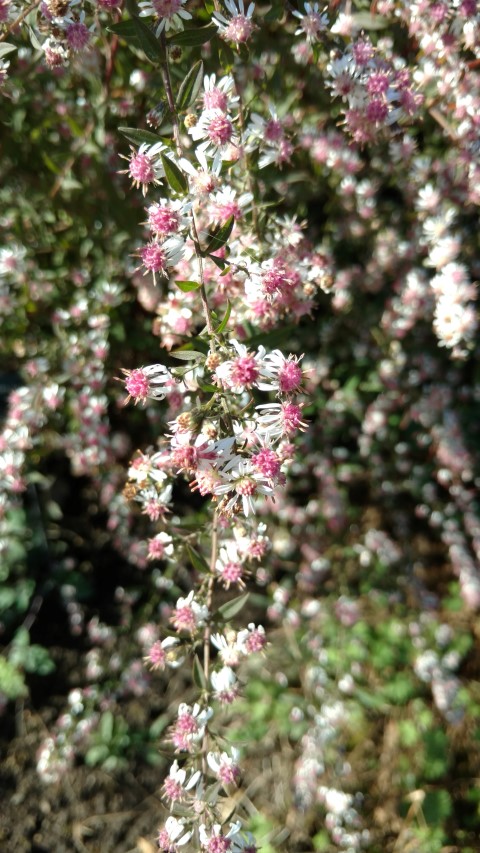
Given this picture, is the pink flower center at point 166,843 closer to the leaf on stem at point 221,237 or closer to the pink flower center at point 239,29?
the leaf on stem at point 221,237

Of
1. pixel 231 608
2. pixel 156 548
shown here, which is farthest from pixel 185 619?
pixel 156 548

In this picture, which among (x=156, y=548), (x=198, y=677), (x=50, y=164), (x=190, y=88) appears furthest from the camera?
(x=50, y=164)

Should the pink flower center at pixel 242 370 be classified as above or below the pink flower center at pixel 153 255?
below

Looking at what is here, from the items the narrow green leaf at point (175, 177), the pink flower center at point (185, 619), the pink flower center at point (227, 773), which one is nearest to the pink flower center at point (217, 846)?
the pink flower center at point (227, 773)

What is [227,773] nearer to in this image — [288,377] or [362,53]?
[288,377]

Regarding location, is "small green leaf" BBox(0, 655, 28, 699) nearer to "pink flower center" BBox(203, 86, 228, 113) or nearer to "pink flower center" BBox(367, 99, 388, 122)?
"pink flower center" BBox(203, 86, 228, 113)

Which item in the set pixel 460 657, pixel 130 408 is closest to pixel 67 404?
pixel 130 408

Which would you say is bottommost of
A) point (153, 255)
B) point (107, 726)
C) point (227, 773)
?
point (107, 726)
